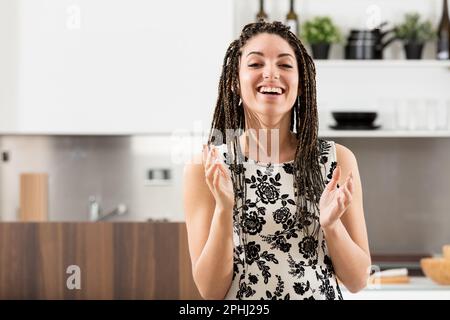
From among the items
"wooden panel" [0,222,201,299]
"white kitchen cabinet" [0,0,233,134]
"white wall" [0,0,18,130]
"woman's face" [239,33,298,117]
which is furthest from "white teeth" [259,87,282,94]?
"white wall" [0,0,18,130]

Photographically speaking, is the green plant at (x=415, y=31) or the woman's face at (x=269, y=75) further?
the green plant at (x=415, y=31)

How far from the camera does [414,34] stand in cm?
142

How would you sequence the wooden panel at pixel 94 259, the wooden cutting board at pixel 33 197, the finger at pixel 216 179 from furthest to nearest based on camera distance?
the wooden cutting board at pixel 33 197 < the wooden panel at pixel 94 259 < the finger at pixel 216 179

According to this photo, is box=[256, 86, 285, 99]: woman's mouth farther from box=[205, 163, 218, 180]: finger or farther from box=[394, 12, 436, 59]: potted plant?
box=[394, 12, 436, 59]: potted plant

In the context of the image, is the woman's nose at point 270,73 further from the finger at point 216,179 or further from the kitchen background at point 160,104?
the kitchen background at point 160,104

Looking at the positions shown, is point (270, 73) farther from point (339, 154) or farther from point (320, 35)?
point (320, 35)

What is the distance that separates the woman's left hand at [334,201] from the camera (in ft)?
1.32

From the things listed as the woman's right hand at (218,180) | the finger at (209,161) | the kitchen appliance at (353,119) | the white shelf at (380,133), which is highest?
the kitchen appliance at (353,119)

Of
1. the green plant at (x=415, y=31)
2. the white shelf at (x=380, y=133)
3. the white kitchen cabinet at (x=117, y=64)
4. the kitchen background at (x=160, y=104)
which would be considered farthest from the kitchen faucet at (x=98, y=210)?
the green plant at (x=415, y=31)

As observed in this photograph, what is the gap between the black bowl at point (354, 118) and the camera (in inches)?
54.9

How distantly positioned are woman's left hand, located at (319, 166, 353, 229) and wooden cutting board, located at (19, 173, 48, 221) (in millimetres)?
1159

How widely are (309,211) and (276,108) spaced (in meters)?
0.07

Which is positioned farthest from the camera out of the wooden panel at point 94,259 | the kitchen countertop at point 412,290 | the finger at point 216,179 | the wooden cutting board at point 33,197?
the wooden cutting board at point 33,197

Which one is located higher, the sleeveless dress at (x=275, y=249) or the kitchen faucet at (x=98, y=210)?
the sleeveless dress at (x=275, y=249)
